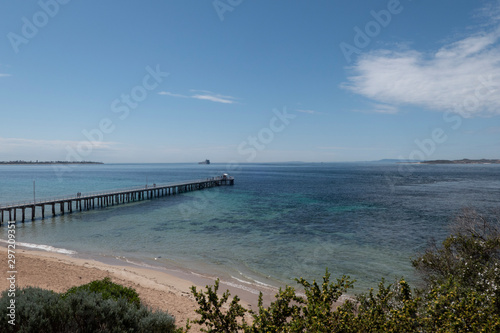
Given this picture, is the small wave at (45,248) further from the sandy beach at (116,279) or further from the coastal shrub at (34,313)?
the coastal shrub at (34,313)

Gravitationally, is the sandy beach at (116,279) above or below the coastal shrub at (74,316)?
below

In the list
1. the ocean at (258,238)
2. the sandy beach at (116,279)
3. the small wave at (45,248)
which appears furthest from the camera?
the small wave at (45,248)

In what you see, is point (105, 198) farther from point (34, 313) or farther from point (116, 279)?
point (34, 313)

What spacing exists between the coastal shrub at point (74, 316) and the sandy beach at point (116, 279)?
4.20 meters

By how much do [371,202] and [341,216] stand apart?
1524 centimetres

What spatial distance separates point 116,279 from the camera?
16.4 meters

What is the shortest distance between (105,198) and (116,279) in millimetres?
37611

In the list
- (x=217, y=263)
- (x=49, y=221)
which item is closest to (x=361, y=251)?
(x=217, y=263)

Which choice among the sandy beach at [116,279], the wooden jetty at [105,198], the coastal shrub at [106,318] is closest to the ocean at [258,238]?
the sandy beach at [116,279]

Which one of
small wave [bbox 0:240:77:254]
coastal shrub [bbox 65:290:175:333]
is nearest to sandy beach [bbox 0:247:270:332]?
small wave [bbox 0:240:77:254]

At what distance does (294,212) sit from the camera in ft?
133

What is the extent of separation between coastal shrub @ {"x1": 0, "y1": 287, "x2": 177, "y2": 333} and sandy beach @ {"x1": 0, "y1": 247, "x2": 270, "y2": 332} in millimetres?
4205

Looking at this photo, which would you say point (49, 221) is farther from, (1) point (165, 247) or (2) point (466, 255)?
(2) point (466, 255)

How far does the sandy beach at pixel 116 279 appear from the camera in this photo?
44.9 feet
